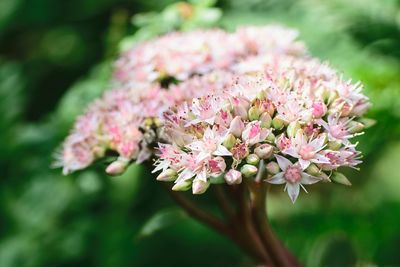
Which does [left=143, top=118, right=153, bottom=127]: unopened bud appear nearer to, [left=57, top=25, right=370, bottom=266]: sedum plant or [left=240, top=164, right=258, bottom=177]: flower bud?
[left=57, top=25, right=370, bottom=266]: sedum plant

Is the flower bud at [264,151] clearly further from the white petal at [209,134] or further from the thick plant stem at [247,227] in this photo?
the thick plant stem at [247,227]

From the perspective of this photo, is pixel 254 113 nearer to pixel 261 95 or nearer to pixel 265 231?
pixel 261 95

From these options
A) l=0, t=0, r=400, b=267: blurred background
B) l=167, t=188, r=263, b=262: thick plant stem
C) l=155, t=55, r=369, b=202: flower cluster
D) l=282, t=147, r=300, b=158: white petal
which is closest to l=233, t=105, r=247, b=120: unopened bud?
l=155, t=55, r=369, b=202: flower cluster

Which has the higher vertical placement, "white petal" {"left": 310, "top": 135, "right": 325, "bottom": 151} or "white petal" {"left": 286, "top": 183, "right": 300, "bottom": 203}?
"white petal" {"left": 310, "top": 135, "right": 325, "bottom": 151}

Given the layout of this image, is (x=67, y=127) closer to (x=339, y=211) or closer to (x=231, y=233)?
(x=231, y=233)

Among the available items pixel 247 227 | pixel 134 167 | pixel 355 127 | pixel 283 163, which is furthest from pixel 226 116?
pixel 134 167

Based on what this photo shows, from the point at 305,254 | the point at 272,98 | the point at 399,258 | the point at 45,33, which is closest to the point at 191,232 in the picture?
the point at 305,254

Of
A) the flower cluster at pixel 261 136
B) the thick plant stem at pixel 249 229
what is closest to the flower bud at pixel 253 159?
the flower cluster at pixel 261 136
